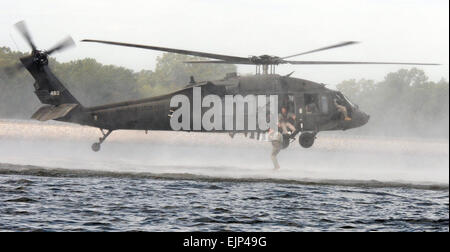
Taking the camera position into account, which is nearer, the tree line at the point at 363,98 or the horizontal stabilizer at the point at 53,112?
the horizontal stabilizer at the point at 53,112

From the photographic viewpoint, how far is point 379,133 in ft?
350

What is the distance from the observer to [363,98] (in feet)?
395

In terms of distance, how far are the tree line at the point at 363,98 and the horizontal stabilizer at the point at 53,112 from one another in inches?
2299

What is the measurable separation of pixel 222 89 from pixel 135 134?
143ft

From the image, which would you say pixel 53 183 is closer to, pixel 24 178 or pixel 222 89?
pixel 24 178

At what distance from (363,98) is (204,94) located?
3649 inches

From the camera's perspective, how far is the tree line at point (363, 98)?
9450cm

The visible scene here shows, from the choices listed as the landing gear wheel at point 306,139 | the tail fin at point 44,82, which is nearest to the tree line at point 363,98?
the tail fin at point 44,82

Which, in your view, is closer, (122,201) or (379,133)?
(122,201)

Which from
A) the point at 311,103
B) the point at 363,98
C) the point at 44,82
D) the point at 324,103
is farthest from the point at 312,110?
the point at 363,98

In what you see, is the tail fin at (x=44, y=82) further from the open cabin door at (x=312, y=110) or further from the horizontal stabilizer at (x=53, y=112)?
the open cabin door at (x=312, y=110)

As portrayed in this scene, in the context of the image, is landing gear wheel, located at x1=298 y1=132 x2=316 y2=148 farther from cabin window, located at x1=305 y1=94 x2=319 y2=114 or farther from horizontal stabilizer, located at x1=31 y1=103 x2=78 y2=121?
horizontal stabilizer, located at x1=31 y1=103 x2=78 y2=121
